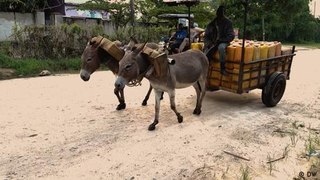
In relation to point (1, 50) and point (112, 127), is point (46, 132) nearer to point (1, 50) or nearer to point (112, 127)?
point (112, 127)

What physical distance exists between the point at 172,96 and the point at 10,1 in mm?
13432

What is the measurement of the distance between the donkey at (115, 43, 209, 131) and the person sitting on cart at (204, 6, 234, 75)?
35 cm

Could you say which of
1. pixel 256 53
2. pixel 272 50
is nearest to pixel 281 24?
pixel 272 50

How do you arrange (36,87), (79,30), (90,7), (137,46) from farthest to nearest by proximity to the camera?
(90,7) → (79,30) → (36,87) → (137,46)

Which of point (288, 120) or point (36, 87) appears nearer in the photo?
point (288, 120)

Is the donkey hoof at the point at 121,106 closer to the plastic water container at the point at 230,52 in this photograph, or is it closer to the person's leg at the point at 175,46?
the person's leg at the point at 175,46

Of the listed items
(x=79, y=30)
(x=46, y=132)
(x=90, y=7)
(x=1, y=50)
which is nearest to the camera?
(x=46, y=132)

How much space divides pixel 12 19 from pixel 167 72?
13.4 meters

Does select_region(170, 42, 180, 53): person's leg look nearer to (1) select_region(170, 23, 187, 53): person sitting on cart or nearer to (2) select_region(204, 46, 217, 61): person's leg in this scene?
(1) select_region(170, 23, 187, 53): person sitting on cart

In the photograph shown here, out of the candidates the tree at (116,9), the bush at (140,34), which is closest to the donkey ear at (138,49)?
the bush at (140,34)

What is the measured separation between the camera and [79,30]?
1360 centimetres

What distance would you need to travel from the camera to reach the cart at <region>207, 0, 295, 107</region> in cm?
723

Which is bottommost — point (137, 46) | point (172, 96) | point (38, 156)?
point (38, 156)

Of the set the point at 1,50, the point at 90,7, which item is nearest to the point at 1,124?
the point at 1,50
